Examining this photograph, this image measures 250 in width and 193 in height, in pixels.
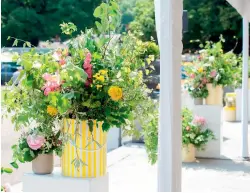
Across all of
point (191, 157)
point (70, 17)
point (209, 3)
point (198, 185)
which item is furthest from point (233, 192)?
point (70, 17)

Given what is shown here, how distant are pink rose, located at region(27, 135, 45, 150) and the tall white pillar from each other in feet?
2.19

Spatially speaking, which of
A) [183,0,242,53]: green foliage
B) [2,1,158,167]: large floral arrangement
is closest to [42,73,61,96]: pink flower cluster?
[2,1,158,167]: large floral arrangement

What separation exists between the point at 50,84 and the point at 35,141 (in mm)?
345

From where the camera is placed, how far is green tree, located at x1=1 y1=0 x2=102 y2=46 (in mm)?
29703

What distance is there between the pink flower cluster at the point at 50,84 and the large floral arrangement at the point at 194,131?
12.9 feet

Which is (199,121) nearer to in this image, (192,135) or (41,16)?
(192,135)

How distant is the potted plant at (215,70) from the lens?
23.8 ft

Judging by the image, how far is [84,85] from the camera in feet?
9.73

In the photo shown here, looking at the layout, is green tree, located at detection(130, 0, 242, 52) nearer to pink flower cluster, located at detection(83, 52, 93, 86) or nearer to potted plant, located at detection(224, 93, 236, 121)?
potted plant, located at detection(224, 93, 236, 121)

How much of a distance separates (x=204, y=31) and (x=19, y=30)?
32.8 feet

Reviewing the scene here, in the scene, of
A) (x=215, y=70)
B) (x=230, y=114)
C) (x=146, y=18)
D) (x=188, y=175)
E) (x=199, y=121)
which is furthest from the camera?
(x=146, y=18)

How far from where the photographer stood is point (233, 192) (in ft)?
17.5

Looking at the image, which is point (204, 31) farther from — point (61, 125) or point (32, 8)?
point (61, 125)

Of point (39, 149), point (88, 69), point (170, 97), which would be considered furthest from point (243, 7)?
point (39, 149)
